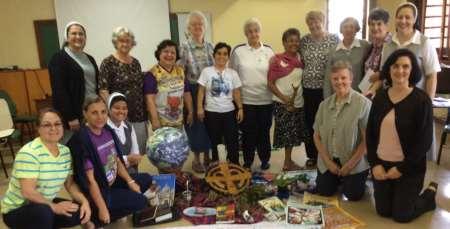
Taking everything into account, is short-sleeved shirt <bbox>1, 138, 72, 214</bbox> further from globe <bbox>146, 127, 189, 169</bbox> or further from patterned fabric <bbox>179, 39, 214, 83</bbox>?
patterned fabric <bbox>179, 39, 214, 83</bbox>

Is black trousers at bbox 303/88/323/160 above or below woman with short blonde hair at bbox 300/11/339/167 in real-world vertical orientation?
below

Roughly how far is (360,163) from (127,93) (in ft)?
6.13

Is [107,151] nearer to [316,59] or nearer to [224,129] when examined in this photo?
[224,129]

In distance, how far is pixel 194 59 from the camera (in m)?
3.47

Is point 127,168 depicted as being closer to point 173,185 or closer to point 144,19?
point 173,185

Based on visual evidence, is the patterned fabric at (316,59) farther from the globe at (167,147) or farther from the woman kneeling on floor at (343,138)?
the globe at (167,147)

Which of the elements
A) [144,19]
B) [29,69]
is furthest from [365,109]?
[29,69]

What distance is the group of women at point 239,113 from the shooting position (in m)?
2.32

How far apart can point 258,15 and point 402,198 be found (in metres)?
4.06

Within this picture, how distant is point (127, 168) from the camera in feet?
9.59

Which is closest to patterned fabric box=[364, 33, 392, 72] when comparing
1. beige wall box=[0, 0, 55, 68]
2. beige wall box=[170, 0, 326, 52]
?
beige wall box=[170, 0, 326, 52]

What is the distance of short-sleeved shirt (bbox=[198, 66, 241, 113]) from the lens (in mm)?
3364

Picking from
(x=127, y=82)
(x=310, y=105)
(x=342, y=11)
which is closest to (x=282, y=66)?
(x=310, y=105)

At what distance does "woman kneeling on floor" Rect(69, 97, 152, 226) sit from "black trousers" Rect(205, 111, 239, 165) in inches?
35.9
